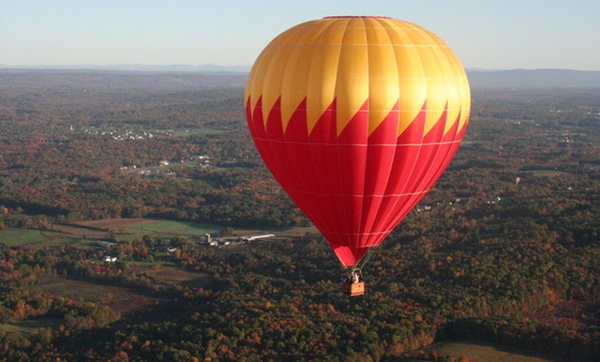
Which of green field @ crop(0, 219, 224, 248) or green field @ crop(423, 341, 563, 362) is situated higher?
green field @ crop(423, 341, 563, 362)

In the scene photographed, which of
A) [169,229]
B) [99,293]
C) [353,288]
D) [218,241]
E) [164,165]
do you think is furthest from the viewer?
[164,165]

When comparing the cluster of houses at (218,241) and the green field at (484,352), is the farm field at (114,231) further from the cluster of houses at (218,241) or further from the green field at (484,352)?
the green field at (484,352)

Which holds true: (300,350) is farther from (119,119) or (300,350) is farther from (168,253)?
(119,119)

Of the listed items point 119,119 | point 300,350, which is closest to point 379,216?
point 300,350

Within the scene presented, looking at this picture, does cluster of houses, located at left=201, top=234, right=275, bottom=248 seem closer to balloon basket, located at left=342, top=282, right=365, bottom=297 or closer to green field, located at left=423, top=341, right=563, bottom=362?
green field, located at left=423, top=341, right=563, bottom=362

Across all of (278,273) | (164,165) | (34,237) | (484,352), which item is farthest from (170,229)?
(164,165)

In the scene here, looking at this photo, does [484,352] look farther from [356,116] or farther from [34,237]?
[34,237]

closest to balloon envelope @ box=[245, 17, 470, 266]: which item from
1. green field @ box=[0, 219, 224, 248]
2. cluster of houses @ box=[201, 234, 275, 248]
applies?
cluster of houses @ box=[201, 234, 275, 248]
